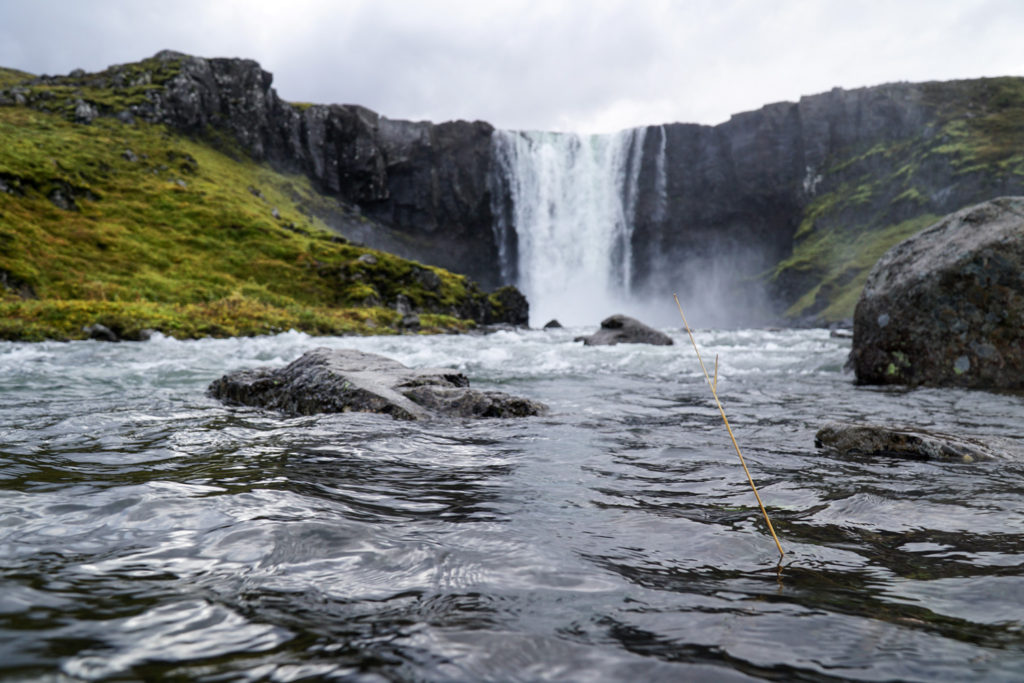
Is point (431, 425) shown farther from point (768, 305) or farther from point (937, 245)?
point (768, 305)

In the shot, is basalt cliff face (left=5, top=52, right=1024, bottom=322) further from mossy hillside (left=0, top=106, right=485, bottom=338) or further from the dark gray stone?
the dark gray stone

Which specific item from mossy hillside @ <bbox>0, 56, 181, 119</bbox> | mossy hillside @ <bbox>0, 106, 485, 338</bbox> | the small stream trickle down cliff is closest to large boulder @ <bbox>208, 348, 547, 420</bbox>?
mossy hillside @ <bbox>0, 106, 485, 338</bbox>

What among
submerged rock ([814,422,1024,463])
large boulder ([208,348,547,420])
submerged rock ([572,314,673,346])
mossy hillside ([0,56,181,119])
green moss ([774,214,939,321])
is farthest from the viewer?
mossy hillside ([0,56,181,119])

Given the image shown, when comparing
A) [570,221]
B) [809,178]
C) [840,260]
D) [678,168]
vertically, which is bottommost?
[840,260]

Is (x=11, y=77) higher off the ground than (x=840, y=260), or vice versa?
(x=11, y=77)

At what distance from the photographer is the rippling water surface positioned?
5.57 feet

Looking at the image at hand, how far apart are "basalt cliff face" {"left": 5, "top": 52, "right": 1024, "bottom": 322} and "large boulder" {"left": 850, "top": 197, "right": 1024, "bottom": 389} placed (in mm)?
77509

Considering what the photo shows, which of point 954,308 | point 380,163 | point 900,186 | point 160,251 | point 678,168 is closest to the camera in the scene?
point 954,308

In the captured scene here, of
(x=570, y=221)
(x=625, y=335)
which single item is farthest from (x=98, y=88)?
(x=625, y=335)

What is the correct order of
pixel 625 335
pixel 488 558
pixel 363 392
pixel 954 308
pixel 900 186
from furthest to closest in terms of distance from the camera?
pixel 900 186 → pixel 625 335 → pixel 954 308 → pixel 363 392 → pixel 488 558

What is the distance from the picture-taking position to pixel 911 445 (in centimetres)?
488

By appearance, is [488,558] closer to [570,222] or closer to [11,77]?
[570,222]

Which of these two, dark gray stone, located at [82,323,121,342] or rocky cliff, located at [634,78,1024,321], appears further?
rocky cliff, located at [634,78,1024,321]

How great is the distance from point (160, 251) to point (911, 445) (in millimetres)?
57624
